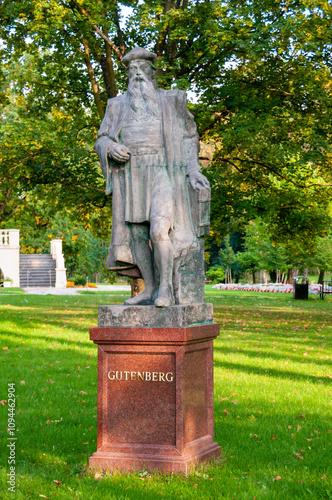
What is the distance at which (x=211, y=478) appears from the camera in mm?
5168

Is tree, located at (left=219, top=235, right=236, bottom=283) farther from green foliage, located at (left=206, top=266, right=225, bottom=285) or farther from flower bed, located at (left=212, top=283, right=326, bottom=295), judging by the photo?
flower bed, located at (left=212, top=283, right=326, bottom=295)

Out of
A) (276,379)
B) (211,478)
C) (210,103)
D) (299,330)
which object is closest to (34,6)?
(210,103)

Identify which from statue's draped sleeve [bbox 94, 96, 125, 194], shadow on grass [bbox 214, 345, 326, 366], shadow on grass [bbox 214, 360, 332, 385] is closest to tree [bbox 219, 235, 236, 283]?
shadow on grass [bbox 214, 345, 326, 366]

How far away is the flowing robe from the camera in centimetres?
588

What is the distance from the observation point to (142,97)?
6.02 metres

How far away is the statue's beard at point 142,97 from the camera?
235 inches

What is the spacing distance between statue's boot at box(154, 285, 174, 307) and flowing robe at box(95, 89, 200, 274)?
335mm

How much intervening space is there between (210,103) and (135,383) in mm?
14362

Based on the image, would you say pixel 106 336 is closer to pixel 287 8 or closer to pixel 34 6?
pixel 34 6

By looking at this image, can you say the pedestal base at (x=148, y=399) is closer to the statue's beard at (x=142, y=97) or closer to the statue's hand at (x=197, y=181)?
the statue's hand at (x=197, y=181)

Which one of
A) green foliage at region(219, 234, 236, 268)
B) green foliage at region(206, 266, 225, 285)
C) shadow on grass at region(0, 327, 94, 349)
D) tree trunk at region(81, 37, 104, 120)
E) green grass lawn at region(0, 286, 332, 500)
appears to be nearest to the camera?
green grass lawn at region(0, 286, 332, 500)

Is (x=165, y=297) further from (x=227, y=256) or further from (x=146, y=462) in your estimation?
(x=227, y=256)

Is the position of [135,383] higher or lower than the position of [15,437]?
higher

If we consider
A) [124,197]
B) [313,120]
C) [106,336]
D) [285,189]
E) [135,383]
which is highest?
[313,120]
